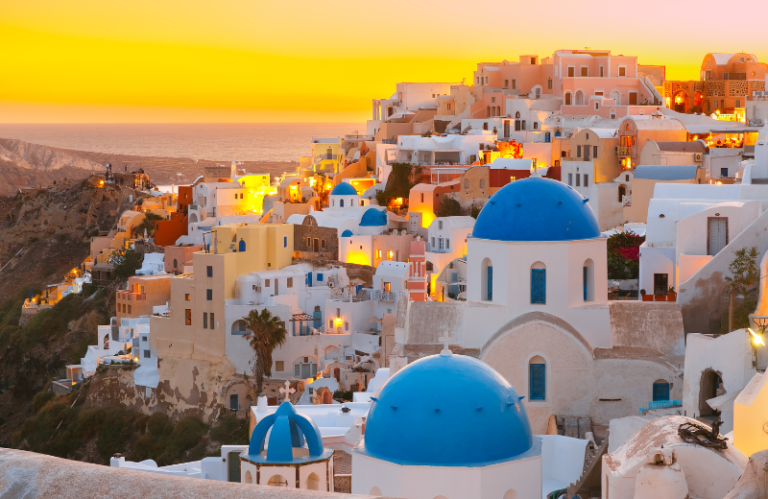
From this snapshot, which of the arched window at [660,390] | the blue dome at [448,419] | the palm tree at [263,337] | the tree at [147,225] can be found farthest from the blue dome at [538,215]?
the tree at [147,225]

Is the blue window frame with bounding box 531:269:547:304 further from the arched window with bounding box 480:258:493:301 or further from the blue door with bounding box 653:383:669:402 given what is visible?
the blue door with bounding box 653:383:669:402

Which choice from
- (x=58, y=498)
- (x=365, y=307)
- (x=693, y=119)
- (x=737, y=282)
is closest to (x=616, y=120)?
(x=693, y=119)

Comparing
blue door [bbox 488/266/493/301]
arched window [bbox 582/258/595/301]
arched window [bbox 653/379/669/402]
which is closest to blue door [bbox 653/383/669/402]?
arched window [bbox 653/379/669/402]

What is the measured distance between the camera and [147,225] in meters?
55.0

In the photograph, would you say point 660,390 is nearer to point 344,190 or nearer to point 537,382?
point 537,382

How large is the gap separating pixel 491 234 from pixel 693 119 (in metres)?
31.1

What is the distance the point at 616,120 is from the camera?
46.3 metres

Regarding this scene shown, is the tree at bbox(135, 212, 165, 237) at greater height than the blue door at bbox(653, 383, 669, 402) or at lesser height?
greater

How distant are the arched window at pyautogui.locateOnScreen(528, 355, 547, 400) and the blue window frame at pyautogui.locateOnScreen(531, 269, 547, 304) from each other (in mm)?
962

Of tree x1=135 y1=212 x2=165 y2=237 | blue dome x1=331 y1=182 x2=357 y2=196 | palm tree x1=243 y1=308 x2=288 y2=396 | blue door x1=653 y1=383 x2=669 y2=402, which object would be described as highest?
blue dome x1=331 y1=182 x2=357 y2=196

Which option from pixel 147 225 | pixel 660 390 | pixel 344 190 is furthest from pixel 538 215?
pixel 147 225

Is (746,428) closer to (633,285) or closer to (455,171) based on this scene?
(633,285)

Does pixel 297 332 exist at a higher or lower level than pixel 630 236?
lower

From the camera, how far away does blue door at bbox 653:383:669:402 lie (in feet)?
61.4
